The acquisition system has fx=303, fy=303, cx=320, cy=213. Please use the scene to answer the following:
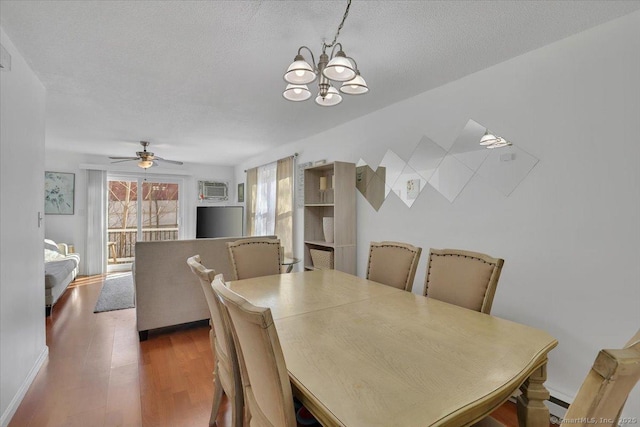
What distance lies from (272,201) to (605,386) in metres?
5.01

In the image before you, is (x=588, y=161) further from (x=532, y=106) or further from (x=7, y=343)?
(x=7, y=343)

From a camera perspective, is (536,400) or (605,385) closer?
(605,385)

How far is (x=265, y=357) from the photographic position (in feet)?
2.69

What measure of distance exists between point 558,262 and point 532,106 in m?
1.03

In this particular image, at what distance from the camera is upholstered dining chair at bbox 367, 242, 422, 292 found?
6.66ft

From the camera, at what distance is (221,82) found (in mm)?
2514

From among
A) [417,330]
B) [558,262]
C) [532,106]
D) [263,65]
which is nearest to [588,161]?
[532,106]

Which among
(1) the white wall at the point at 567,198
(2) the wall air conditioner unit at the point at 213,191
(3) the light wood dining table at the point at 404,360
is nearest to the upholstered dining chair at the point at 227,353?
(3) the light wood dining table at the point at 404,360

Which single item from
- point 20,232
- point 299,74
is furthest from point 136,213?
point 299,74

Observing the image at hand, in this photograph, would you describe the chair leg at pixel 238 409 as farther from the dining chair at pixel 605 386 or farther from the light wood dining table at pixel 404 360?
the dining chair at pixel 605 386

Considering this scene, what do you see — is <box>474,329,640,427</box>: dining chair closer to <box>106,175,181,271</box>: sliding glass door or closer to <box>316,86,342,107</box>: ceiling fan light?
<box>316,86,342,107</box>: ceiling fan light

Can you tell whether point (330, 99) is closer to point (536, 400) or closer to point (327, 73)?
point (327, 73)

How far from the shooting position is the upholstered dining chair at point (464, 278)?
157 centimetres

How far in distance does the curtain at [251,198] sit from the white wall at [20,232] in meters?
3.59
